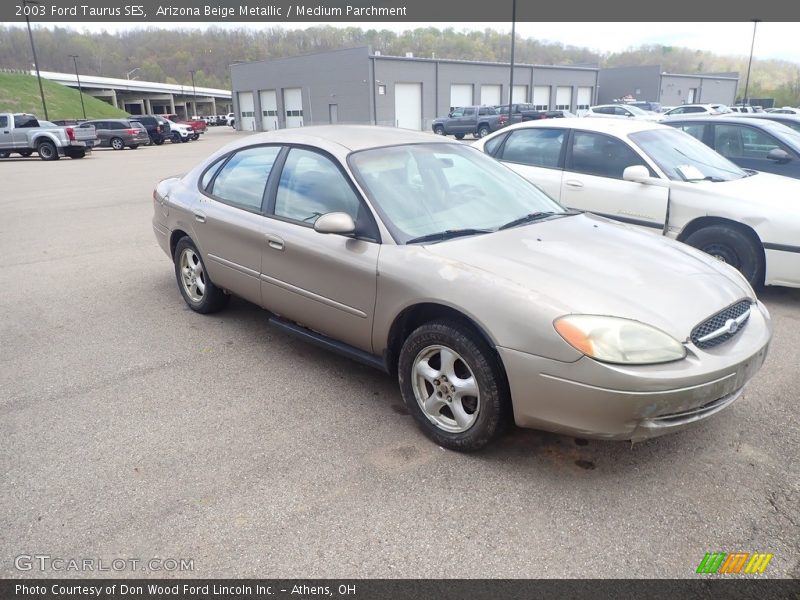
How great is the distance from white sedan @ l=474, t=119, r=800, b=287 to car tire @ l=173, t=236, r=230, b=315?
12.2 ft

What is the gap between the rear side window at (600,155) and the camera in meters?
6.16

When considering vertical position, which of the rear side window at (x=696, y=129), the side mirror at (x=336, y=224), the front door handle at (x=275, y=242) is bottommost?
the front door handle at (x=275, y=242)

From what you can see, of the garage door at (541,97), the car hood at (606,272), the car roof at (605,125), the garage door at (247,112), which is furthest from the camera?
the garage door at (247,112)

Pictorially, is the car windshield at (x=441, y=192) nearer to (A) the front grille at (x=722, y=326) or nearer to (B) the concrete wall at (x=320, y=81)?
(A) the front grille at (x=722, y=326)

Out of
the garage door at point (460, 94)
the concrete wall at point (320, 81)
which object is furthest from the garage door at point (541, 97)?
the concrete wall at point (320, 81)

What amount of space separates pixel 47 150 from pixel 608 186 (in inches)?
1023

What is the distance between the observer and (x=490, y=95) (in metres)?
52.2

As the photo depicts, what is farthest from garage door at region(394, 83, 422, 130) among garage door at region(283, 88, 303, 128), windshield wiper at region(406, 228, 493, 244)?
windshield wiper at region(406, 228, 493, 244)

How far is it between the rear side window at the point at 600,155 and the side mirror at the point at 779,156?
2.55 meters

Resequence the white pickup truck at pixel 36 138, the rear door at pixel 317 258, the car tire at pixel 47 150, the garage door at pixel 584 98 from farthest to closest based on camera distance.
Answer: the garage door at pixel 584 98, the car tire at pixel 47 150, the white pickup truck at pixel 36 138, the rear door at pixel 317 258

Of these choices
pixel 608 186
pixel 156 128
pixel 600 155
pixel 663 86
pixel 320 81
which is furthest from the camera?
pixel 663 86

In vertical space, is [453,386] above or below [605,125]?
below

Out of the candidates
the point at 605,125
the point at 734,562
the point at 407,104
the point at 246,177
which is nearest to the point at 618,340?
the point at 734,562

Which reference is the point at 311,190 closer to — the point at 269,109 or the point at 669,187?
the point at 669,187
